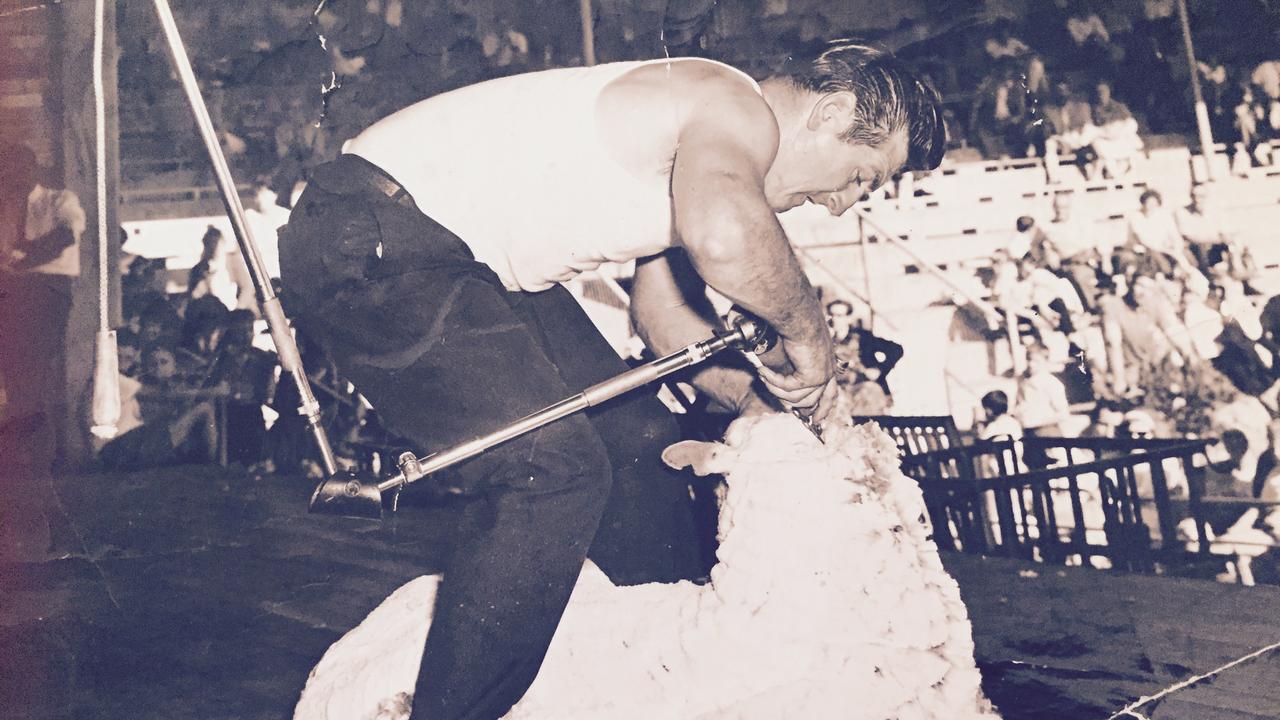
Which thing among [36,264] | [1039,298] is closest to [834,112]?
[1039,298]

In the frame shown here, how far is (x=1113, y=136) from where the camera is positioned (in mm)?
3191

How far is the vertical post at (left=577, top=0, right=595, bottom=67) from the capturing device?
11.8 ft

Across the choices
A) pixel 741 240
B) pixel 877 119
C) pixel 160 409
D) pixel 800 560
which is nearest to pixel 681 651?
pixel 800 560

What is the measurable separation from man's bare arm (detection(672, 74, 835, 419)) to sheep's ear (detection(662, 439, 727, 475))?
0.25 metres

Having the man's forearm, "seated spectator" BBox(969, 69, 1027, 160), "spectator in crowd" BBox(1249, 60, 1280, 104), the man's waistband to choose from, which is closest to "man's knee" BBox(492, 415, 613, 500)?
the man's forearm

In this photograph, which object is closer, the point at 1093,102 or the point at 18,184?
the point at 1093,102

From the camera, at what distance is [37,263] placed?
4.27 metres

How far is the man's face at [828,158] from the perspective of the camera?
1562mm

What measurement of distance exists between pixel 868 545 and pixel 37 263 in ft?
15.1

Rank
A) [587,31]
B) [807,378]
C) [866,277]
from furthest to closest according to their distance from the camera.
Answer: [587,31], [866,277], [807,378]

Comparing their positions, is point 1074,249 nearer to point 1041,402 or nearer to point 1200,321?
point 1200,321

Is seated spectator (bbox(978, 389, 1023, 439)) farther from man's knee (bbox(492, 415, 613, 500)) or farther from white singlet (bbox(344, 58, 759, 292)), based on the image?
man's knee (bbox(492, 415, 613, 500))

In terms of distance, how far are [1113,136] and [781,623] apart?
275cm

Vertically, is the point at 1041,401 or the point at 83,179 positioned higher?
the point at 83,179
